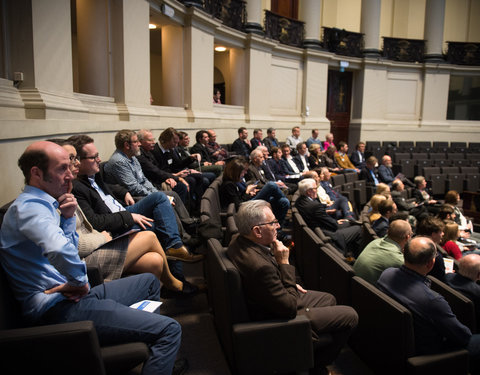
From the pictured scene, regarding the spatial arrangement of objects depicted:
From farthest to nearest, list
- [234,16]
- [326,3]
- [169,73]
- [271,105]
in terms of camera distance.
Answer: [326,3], [271,105], [234,16], [169,73]

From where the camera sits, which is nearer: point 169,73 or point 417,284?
point 417,284

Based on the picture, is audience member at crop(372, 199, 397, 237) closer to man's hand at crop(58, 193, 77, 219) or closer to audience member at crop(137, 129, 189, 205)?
audience member at crop(137, 129, 189, 205)

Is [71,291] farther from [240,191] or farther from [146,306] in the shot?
[240,191]

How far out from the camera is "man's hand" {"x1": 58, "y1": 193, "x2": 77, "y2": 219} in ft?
5.77

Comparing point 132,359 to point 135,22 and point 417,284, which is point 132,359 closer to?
point 417,284

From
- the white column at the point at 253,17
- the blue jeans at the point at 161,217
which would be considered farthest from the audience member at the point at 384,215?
the white column at the point at 253,17

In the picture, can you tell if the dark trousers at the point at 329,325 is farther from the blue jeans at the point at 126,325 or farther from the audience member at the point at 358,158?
the audience member at the point at 358,158

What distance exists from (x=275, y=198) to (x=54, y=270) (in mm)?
3001

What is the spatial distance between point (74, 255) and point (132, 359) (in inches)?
19.4

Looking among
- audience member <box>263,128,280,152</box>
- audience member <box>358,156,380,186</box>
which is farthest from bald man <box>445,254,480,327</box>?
audience member <box>263,128,280,152</box>

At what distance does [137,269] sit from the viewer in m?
2.45

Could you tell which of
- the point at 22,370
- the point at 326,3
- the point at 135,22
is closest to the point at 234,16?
the point at 135,22

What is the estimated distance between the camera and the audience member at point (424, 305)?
207 centimetres

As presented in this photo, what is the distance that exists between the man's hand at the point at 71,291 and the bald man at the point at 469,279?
2392 mm
